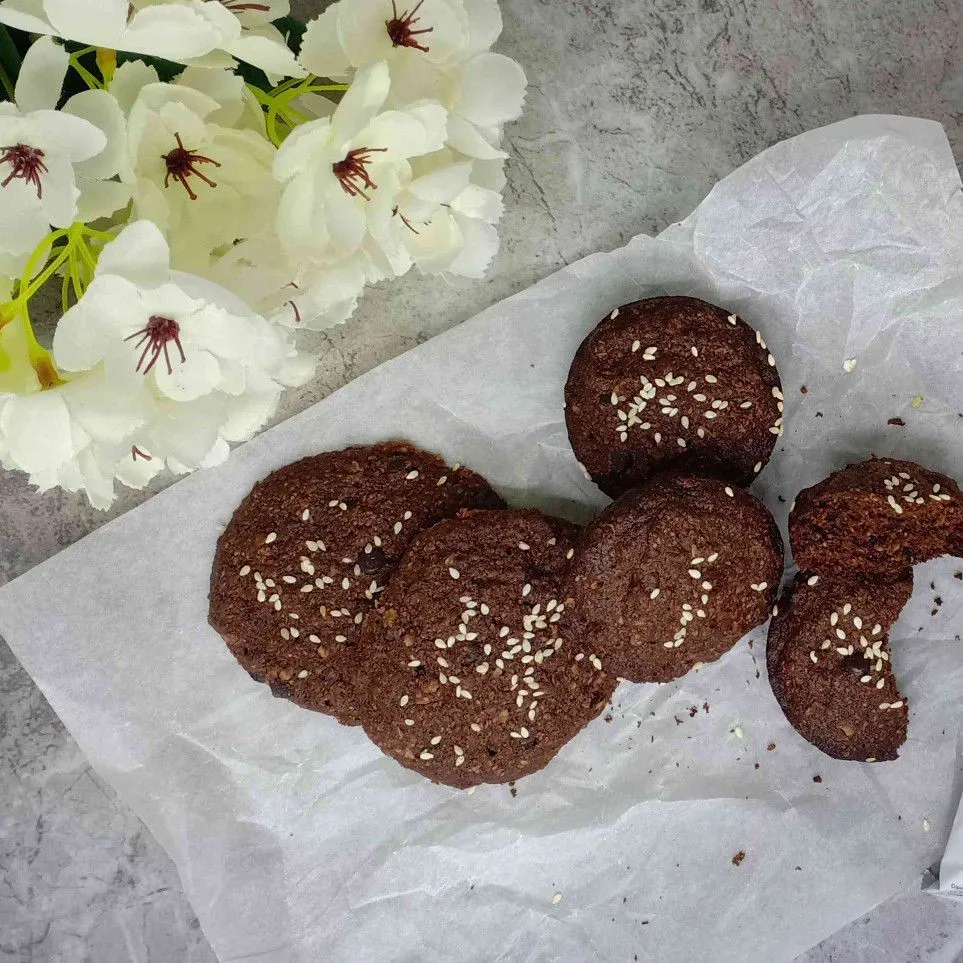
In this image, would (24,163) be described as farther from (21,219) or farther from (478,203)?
(478,203)

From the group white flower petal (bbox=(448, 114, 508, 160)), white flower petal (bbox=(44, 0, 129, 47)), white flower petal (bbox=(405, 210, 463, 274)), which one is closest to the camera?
white flower petal (bbox=(44, 0, 129, 47))

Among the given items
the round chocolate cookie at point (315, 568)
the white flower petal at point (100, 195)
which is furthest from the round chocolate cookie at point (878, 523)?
the white flower petal at point (100, 195)

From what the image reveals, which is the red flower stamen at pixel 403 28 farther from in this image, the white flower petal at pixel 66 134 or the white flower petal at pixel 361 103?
the white flower petal at pixel 66 134

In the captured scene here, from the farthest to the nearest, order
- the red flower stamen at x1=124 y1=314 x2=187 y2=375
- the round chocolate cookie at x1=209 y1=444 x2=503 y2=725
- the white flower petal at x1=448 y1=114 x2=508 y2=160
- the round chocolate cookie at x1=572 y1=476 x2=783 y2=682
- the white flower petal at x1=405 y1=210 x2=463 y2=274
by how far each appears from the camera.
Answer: the round chocolate cookie at x1=209 y1=444 x2=503 y2=725
the round chocolate cookie at x1=572 y1=476 x2=783 y2=682
the white flower petal at x1=405 y1=210 x2=463 y2=274
the white flower petal at x1=448 y1=114 x2=508 y2=160
the red flower stamen at x1=124 y1=314 x2=187 y2=375

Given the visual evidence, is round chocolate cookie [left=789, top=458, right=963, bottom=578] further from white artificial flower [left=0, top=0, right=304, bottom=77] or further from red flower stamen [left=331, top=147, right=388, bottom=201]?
white artificial flower [left=0, top=0, right=304, bottom=77]

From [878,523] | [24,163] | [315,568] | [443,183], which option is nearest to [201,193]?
[24,163]

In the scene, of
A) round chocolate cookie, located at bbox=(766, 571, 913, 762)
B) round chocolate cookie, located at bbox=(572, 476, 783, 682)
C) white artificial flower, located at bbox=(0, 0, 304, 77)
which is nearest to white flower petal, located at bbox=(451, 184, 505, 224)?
white artificial flower, located at bbox=(0, 0, 304, 77)
